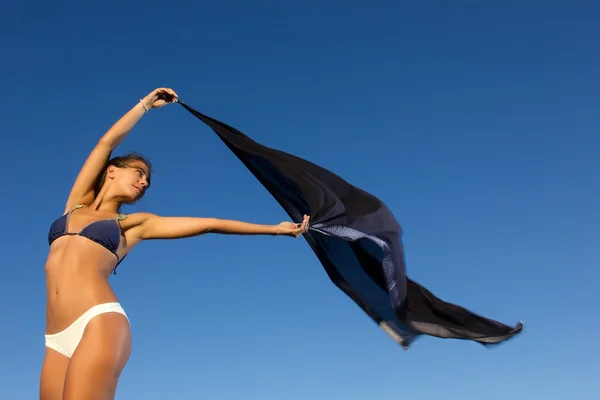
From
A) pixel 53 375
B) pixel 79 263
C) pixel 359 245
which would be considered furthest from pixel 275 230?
pixel 53 375

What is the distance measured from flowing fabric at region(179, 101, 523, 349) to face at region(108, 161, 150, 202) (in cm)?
139

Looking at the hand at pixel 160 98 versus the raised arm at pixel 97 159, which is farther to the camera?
the hand at pixel 160 98

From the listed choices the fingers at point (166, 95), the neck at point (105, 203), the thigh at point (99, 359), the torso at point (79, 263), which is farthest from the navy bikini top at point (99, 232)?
the fingers at point (166, 95)

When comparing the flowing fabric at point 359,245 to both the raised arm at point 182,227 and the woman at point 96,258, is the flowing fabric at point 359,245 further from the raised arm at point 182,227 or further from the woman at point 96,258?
the raised arm at point 182,227

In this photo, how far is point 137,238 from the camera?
5727 mm

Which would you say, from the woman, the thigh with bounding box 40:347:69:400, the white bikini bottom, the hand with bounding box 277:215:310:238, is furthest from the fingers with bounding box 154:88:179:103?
the thigh with bounding box 40:347:69:400

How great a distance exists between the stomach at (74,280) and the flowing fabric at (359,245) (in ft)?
8.05

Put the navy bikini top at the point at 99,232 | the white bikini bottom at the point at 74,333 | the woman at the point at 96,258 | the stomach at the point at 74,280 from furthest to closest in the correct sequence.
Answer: the navy bikini top at the point at 99,232, the stomach at the point at 74,280, the white bikini bottom at the point at 74,333, the woman at the point at 96,258

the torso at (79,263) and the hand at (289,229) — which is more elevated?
the hand at (289,229)

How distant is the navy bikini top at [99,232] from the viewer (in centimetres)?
534

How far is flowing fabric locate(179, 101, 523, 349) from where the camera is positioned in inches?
299

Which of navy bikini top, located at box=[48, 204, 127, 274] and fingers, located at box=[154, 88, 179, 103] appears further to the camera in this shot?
fingers, located at box=[154, 88, 179, 103]

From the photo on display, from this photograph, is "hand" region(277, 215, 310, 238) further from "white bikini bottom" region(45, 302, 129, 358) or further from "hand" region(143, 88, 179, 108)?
"hand" region(143, 88, 179, 108)

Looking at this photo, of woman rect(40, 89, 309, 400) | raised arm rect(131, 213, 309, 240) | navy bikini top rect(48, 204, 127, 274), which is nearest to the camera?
woman rect(40, 89, 309, 400)
